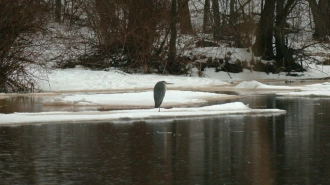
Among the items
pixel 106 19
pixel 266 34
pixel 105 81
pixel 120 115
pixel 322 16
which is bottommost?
pixel 120 115

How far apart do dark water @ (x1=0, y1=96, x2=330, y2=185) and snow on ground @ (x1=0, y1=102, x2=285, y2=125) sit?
24.7 inches

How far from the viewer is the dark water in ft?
27.3

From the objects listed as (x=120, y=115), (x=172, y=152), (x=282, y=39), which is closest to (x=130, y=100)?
(x=120, y=115)

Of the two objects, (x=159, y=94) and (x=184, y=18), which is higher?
(x=184, y=18)

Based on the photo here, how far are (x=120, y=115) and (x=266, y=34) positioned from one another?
21.8 m

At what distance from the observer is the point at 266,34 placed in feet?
117

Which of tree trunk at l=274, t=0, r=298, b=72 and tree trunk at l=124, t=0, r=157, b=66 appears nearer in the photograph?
tree trunk at l=124, t=0, r=157, b=66

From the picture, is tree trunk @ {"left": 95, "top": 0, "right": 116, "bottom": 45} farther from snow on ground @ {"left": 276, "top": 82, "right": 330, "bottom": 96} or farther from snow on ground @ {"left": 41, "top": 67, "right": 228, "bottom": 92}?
snow on ground @ {"left": 276, "top": 82, "right": 330, "bottom": 96}

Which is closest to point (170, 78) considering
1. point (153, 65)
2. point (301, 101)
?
point (153, 65)

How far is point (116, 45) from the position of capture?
32.3 metres

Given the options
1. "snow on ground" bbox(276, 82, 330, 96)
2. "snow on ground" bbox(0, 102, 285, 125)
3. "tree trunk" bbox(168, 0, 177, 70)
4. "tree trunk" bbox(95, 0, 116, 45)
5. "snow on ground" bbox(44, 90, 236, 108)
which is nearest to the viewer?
"snow on ground" bbox(0, 102, 285, 125)

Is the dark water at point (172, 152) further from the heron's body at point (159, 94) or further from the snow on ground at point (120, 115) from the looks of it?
the heron's body at point (159, 94)

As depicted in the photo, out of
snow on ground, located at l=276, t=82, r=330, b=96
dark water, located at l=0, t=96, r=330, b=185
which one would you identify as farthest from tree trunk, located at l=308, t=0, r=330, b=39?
dark water, located at l=0, t=96, r=330, b=185

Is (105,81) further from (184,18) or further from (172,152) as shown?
(172,152)
